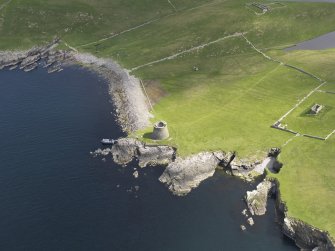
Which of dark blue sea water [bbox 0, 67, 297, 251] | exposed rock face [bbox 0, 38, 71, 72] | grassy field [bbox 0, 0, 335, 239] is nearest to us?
dark blue sea water [bbox 0, 67, 297, 251]

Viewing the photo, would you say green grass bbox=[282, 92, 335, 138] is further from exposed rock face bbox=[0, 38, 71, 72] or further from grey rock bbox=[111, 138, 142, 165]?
exposed rock face bbox=[0, 38, 71, 72]

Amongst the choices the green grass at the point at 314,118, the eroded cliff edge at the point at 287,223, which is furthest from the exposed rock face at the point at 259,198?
the green grass at the point at 314,118

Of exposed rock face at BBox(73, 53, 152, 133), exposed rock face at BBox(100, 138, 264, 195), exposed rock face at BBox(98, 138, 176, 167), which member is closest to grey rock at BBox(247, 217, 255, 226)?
exposed rock face at BBox(100, 138, 264, 195)

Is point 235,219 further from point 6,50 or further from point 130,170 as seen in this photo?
point 6,50

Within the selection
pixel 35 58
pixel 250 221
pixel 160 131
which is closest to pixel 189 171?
pixel 160 131

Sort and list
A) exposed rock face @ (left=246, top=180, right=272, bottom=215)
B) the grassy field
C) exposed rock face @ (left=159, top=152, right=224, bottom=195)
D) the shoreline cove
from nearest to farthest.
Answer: the shoreline cove, exposed rock face @ (left=246, top=180, right=272, bottom=215), the grassy field, exposed rock face @ (left=159, top=152, right=224, bottom=195)

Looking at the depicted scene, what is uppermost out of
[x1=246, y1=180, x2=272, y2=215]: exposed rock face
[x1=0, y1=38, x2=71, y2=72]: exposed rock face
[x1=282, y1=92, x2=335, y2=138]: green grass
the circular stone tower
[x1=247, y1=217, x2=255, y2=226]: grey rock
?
[x1=0, y1=38, x2=71, y2=72]: exposed rock face

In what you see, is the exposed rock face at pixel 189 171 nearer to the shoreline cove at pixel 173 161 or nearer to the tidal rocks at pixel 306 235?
the shoreline cove at pixel 173 161
